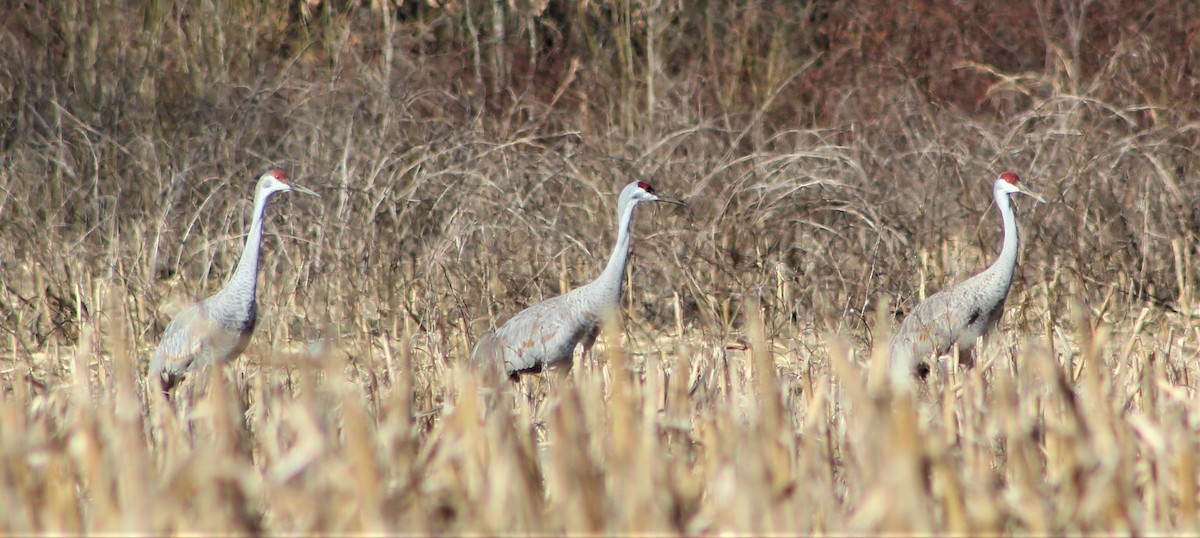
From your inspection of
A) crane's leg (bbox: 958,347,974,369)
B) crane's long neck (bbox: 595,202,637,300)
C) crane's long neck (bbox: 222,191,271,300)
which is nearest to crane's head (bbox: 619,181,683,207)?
crane's long neck (bbox: 595,202,637,300)

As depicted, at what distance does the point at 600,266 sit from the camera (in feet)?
21.6

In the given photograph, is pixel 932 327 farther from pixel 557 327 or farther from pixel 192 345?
pixel 192 345

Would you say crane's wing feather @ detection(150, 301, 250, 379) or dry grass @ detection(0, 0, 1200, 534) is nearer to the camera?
dry grass @ detection(0, 0, 1200, 534)

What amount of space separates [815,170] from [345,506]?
4.22m

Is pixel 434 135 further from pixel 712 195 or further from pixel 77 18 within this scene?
pixel 77 18

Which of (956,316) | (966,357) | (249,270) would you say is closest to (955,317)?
(956,316)

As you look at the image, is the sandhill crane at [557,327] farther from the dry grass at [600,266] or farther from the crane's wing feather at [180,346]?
the crane's wing feather at [180,346]

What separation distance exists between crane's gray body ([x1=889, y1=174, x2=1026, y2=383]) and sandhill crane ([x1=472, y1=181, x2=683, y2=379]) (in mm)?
1040

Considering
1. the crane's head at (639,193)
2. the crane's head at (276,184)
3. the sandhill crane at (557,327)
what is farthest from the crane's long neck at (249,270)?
the crane's head at (639,193)

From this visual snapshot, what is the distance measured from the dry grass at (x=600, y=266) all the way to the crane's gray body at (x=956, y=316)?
16 cm

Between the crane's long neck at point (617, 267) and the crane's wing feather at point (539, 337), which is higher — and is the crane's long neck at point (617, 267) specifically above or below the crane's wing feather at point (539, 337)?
above

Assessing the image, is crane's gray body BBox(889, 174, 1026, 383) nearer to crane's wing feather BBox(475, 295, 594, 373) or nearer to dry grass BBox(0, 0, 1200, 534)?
dry grass BBox(0, 0, 1200, 534)

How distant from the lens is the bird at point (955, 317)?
5.24 meters

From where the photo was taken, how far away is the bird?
17.2 feet
